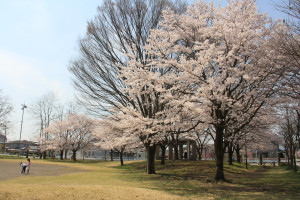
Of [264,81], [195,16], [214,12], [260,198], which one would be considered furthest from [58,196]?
[214,12]

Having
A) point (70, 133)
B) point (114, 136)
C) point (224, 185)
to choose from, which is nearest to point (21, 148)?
point (70, 133)

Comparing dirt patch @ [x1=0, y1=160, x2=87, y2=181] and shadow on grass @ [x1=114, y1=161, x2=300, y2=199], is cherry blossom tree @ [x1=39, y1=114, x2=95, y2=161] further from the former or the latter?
shadow on grass @ [x1=114, y1=161, x2=300, y2=199]

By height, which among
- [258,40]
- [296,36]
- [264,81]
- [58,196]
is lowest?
[58,196]

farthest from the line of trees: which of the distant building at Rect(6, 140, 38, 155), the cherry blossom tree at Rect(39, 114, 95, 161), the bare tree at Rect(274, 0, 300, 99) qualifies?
the distant building at Rect(6, 140, 38, 155)

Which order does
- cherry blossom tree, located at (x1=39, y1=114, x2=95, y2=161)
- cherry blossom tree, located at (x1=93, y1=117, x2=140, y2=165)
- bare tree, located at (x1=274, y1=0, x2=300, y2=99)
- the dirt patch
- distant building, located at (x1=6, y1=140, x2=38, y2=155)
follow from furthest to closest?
distant building, located at (x1=6, y1=140, x2=38, y2=155) → cherry blossom tree, located at (x1=39, y1=114, x2=95, y2=161) → cherry blossom tree, located at (x1=93, y1=117, x2=140, y2=165) → the dirt patch → bare tree, located at (x1=274, y1=0, x2=300, y2=99)

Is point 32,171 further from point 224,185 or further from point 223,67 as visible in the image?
point 223,67

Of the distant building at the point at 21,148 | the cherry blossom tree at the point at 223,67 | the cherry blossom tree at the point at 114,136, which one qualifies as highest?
the cherry blossom tree at the point at 223,67

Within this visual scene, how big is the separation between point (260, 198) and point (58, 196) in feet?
25.6

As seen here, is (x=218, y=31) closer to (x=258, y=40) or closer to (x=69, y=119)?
(x=258, y=40)

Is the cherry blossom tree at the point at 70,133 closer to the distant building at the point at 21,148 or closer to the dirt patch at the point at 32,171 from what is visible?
the distant building at the point at 21,148

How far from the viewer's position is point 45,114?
165ft

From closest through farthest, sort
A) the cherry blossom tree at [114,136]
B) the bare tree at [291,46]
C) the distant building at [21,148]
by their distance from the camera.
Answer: the bare tree at [291,46]
the cherry blossom tree at [114,136]
the distant building at [21,148]

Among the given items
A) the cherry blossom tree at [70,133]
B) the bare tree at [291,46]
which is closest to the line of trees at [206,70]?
the bare tree at [291,46]

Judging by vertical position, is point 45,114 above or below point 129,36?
below
